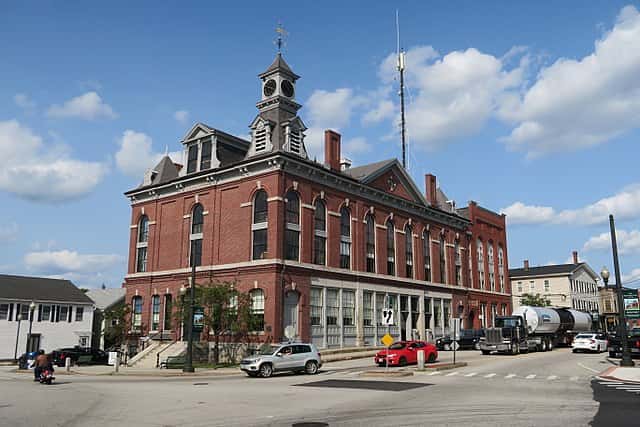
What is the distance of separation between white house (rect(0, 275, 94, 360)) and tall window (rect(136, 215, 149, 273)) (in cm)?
1301

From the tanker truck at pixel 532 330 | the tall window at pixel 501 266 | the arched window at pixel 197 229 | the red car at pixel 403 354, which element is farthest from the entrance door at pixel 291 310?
the tall window at pixel 501 266

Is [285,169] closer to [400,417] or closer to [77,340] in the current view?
[400,417]

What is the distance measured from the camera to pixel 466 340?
46.8 m

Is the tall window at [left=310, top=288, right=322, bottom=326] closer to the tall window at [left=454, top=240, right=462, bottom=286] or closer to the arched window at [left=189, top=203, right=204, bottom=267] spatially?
the arched window at [left=189, top=203, right=204, bottom=267]

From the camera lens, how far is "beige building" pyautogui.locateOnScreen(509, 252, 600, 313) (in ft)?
303

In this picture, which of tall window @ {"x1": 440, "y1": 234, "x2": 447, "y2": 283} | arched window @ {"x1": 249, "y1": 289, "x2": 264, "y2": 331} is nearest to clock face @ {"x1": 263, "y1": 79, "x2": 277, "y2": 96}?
arched window @ {"x1": 249, "y1": 289, "x2": 264, "y2": 331}

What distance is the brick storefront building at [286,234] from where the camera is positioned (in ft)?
128

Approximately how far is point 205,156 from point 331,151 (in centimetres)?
1003

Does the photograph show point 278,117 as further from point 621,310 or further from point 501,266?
point 501,266

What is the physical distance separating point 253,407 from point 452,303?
45778 millimetres

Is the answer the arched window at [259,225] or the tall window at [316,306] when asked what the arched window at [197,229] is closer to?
the arched window at [259,225]

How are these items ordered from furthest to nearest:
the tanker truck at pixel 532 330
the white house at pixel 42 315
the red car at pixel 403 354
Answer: the white house at pixel 42 315 → the tanker truck at pixel 532 330 → the red car at pixel 403 354

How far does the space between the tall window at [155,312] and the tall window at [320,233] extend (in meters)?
13.7

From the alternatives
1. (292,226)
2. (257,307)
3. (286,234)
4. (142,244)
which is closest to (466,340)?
(292,226)
